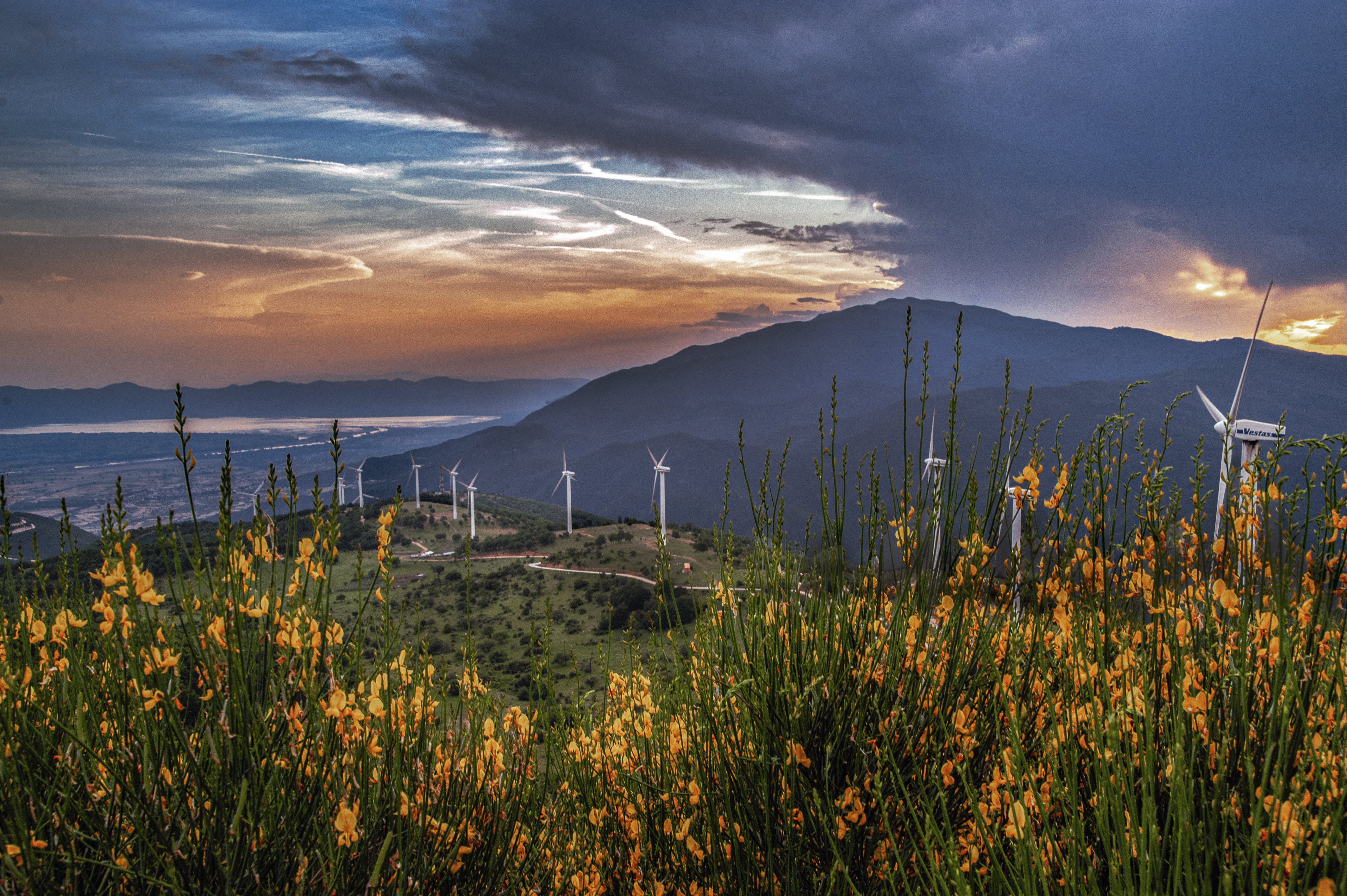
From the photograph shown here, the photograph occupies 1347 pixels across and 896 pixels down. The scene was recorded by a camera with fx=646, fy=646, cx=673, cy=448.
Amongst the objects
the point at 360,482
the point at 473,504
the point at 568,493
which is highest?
the point at 568,493

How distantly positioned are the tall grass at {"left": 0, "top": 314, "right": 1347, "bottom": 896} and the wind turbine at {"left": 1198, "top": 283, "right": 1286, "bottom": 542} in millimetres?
145

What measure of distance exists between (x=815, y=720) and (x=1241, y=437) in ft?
52.2

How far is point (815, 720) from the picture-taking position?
3.65 m

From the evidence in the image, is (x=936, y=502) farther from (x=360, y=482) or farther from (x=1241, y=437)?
(x=360, y=482)

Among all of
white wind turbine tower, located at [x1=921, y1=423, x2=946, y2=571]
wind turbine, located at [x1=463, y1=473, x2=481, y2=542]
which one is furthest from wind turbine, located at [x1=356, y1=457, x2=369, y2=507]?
white wind turbine tower, located at [x1=921, y1=423, x2=946, y2=571]

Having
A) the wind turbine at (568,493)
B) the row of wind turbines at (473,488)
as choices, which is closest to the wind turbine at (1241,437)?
the row of wind turbines at (473,488)

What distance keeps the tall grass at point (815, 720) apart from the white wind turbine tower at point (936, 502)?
43 millimetres

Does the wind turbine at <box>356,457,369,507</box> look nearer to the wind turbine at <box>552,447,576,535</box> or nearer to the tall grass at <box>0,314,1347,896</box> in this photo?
the tall grass at <box>0,314,1347,896</box>

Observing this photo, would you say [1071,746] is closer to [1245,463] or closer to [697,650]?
[1245,463]

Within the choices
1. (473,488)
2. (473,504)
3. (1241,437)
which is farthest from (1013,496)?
(473,504)

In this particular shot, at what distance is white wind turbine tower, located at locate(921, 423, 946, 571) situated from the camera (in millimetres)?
3664

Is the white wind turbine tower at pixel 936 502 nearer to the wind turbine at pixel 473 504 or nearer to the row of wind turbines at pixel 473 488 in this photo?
the row of wind turbines at pixel 473 488

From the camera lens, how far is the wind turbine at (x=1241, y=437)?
9.14 ft

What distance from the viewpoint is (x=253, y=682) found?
271 centimetres
